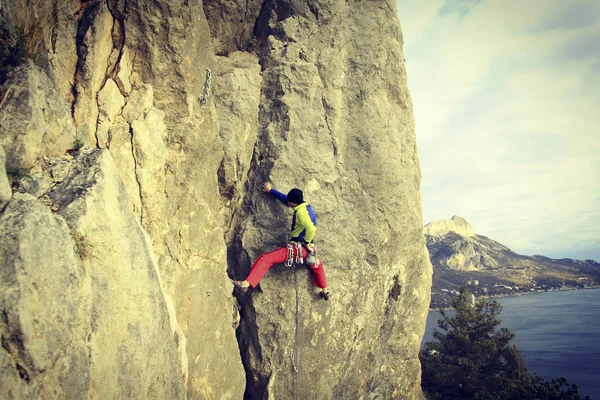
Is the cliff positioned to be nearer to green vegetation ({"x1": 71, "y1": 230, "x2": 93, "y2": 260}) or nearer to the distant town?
green vegetation ({"x1": 71, "y1": 230, "x2": 93, "y2": 260})

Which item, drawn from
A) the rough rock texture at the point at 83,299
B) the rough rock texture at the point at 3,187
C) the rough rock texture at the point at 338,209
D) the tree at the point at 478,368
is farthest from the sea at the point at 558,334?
the rough rock texture at the point at 3,187

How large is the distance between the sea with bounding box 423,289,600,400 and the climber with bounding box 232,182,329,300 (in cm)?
1995

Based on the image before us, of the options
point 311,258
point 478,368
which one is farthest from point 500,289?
point 311,258

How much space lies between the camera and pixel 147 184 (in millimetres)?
6160

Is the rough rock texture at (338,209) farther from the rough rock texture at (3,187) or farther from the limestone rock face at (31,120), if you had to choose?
the rough rock texture at (3,187)

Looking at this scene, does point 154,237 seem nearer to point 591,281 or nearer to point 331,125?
point 331,125

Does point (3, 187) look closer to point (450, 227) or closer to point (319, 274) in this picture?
point (319, 274)

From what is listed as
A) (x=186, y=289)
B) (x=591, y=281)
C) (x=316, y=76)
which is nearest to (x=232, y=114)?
(x=316, y=76)

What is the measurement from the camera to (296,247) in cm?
729

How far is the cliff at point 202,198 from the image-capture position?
165 inches

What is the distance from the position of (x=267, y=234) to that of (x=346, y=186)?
2241 millimetres

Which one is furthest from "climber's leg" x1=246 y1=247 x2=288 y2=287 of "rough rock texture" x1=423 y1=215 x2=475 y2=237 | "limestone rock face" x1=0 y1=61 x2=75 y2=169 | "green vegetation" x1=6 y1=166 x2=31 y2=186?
"rough rock texture" x1=423 y1=215 x2=475 y2=237

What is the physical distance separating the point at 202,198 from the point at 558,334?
7773cm

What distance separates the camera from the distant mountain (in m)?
105
